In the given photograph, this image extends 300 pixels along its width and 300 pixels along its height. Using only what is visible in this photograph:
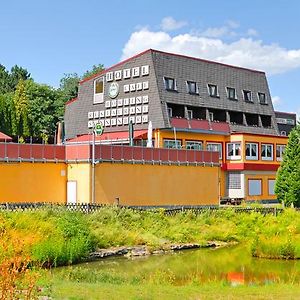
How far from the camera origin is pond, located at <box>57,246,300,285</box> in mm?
20172

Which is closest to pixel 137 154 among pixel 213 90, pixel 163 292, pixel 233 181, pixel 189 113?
pixel 189 113

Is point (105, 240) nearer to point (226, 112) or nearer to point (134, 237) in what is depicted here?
point (134, 237)

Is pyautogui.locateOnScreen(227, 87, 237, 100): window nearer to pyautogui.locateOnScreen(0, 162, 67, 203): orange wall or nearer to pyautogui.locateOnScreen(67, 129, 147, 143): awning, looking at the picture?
pyautogui.locateOnScreen(67, 129, 147, 143): awning

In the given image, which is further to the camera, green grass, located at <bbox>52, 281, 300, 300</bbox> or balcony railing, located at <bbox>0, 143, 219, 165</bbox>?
balcony railing, located at <bbox>0, 143, 219, 165</bbox>

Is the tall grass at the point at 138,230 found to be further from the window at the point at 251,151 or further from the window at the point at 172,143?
the window at the point at 251,151

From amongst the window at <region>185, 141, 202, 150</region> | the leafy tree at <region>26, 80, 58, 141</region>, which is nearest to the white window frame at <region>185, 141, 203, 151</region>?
the window at <region>185, 141, 202, 150</region>

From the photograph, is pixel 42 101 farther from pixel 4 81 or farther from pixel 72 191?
pixel 72 191

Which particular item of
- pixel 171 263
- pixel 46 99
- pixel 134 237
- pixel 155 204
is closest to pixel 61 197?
pixel 155 204

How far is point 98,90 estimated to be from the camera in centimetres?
5425

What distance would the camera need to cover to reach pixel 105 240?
2770 centimetres

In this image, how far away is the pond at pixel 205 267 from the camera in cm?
2017

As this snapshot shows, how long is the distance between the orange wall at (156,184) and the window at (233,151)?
8.72 m

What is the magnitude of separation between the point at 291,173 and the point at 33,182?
18.6 metres

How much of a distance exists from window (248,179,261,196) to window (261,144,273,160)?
2219 millimetres
